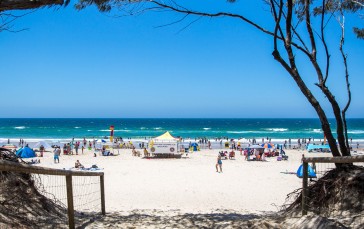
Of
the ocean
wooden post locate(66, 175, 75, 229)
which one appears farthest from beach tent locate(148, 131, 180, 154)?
the ocean

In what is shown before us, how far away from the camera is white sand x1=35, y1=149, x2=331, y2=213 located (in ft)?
32.0

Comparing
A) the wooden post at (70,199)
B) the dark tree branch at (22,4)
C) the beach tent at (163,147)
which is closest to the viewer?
the dark tree branch at (22,4)

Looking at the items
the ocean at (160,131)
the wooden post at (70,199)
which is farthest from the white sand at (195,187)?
the ocean at (160,131)

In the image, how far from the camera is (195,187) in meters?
13.4

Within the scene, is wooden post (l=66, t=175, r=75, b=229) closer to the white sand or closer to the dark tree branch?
the dark tree branch

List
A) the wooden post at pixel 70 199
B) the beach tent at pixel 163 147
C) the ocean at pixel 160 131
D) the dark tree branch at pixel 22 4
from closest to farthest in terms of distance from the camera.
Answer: the dark tree branch at pixel 22 4
the wooden post at pixel 70 199
the beach tent at pixel 163 147
the ocean at pixel 160 131

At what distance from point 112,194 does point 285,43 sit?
8274 mm

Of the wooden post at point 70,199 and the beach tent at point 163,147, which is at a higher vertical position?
the wooden post at point 70,199

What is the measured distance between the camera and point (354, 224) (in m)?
3.87

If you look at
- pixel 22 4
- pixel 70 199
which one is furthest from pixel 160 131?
pixel 22 4

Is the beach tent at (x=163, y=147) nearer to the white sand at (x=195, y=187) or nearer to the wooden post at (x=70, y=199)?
the white sand at (x=195, y=187)

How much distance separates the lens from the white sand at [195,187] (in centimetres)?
974

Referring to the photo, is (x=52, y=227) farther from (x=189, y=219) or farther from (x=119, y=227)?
(x=189, y=219)

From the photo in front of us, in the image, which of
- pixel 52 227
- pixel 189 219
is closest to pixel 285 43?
pixel 189 219
